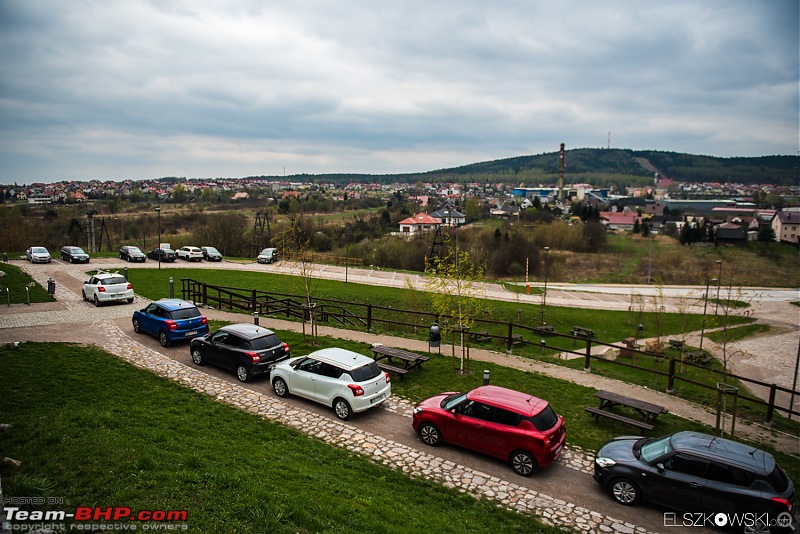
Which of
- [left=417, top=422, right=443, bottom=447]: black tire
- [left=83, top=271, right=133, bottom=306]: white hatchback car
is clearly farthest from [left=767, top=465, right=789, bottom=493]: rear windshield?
[left=83, top=271, right=133, bottom=306]: white hatchback car

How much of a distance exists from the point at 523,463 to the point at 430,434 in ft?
7.38

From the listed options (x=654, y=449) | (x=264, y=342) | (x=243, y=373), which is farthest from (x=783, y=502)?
(x=243, y=373)

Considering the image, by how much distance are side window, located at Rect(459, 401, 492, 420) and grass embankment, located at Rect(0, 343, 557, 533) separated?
190 centimetres

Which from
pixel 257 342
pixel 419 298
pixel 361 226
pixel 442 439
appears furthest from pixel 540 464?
pixel 361 226

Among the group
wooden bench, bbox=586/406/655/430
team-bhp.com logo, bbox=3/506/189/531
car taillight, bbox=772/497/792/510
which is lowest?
wooden bench, bbox=586/406/655/430

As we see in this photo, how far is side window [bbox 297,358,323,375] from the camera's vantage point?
12766 millimetres

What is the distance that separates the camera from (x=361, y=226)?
285 ft

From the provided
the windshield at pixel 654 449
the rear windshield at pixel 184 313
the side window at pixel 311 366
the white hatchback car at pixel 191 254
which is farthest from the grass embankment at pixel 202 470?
the white hatchback car at pixel 191 254

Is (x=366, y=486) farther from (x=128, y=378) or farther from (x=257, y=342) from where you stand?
(x=128, y=378)

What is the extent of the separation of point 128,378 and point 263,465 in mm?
7123

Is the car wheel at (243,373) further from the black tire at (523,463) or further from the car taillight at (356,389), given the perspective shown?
the black tire at (523,463)

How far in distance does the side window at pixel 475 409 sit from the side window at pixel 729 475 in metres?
4.27

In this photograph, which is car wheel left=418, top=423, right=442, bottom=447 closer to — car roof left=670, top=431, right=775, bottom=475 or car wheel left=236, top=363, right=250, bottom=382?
car roof left=670, top=431, right=775, bottom=475

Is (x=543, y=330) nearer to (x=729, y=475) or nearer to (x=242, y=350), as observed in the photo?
(x=729, y=475)
